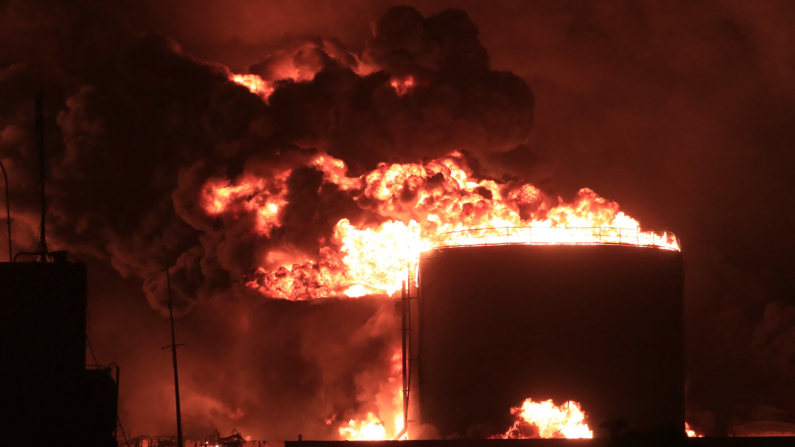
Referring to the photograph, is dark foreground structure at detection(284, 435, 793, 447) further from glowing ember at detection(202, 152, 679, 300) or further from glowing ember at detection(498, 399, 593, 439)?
glowing ember at detection(202, 152, 679, 300)

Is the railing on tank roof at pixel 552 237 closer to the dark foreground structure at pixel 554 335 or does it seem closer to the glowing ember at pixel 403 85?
the dark foreground structure at pixel 554 335

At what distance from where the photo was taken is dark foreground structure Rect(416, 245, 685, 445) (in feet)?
129

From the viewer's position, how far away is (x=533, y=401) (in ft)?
128

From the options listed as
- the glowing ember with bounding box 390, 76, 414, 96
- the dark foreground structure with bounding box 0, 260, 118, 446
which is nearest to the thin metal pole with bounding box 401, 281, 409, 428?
the glowing ember with bounding box 390, 76, 414, 96

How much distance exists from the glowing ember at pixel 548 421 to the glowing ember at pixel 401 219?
6.80 metres

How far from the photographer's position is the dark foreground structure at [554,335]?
3934 centimetres

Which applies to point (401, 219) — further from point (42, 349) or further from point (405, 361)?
point (42, 349)

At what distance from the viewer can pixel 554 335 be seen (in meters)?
39.5

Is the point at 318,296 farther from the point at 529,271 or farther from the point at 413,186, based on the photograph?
the point at 529,271

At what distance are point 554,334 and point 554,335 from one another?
41 millimetres

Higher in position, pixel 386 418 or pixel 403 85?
pixel 403 85

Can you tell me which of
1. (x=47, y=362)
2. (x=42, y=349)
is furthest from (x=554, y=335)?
(x=42, y=349)

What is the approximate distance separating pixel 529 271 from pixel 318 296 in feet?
37.2

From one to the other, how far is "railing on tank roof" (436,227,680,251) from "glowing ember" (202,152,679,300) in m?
0.04
